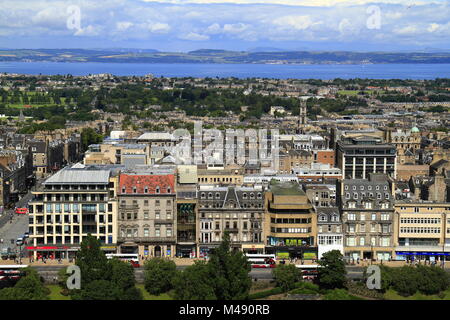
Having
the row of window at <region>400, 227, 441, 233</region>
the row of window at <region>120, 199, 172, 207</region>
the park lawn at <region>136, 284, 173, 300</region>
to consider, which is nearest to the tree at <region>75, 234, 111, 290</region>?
the park lawn at <region>136, 284, 173, 300</region>

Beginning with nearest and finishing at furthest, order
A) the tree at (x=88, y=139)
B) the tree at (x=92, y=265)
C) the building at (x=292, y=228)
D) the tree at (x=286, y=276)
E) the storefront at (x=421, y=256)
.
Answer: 1. the tree at (x=92, y=265)
2. the tree at (x=286, y=276)
3. the building at (x=292, y=228)
4. the storefront at (x=421, y=256)
5. the tree at (x=88, y=139)

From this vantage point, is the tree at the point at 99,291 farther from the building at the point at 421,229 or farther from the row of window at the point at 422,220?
the row of window at the point at 422,220

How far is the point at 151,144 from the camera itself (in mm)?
63281

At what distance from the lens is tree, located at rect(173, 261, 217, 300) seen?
89.1 ft

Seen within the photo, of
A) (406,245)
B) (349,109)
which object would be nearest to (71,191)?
(406,245)

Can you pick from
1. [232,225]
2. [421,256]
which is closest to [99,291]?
[232,225]

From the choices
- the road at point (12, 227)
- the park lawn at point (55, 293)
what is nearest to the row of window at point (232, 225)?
the park lawn at point (55, 293)

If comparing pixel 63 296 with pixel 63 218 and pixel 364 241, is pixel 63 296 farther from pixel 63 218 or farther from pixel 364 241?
pixel 364 241

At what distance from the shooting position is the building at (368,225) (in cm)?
3622

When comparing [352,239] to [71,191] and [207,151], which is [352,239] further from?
[207,151]

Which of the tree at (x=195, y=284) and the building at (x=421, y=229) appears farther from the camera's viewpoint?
the building at (x=421, y=229)

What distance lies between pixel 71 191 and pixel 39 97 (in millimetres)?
99661

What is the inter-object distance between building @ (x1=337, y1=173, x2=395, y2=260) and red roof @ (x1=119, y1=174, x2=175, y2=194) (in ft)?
27.0

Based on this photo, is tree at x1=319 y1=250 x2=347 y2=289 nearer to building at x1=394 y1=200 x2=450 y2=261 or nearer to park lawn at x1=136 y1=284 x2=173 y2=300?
park lawn at x1=136 y1=284 x2=173 y2=300
